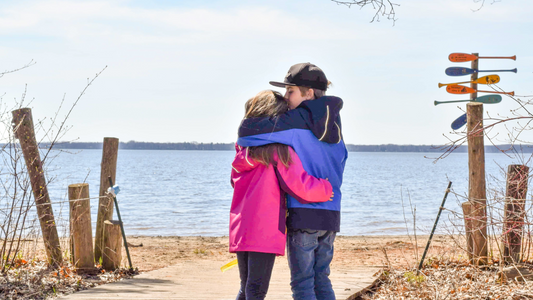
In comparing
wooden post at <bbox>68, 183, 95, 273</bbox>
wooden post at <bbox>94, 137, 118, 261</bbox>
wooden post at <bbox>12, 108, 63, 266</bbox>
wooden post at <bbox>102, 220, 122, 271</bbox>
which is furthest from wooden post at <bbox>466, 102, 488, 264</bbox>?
wooden post at <bbox>12, 108, 63, 266</bbox>

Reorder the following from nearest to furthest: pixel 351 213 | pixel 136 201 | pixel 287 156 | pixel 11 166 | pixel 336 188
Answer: pixel 287 156 < pixel 336 188 < pixel 11 166 < pixel 351 213 < pixel 136 201

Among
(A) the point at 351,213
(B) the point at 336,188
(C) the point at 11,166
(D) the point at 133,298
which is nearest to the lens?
(B) the point at 336,188

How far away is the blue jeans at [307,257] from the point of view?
2.99m

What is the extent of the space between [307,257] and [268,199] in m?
0.44

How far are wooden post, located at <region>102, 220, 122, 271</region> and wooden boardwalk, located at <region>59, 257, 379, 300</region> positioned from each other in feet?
2.33

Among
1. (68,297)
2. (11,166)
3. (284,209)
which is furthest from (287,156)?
(11,166)

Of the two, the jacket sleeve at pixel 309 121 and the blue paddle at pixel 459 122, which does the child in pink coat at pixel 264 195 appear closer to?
the jacket sleeve at pixel 309 121

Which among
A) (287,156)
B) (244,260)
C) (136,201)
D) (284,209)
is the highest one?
(287,156)

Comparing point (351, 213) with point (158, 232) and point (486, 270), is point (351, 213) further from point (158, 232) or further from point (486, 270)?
point (486, 270)

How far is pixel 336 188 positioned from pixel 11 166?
429cm

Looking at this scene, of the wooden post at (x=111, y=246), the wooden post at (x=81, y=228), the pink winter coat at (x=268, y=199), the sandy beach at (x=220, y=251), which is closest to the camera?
the pink winter coat at (x=268, y=199)

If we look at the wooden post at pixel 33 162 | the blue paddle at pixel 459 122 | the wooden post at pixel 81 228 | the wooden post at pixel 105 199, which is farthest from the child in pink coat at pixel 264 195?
the blue paddle at pixel 459 122

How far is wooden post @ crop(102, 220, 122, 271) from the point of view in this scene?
624 cm

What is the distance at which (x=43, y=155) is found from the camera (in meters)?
6.32
